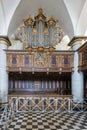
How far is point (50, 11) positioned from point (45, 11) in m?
0.37

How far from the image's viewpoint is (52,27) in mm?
9688

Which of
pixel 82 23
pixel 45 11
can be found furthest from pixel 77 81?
pixel 45 11

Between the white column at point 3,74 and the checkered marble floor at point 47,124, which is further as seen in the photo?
the white column at point 3,74

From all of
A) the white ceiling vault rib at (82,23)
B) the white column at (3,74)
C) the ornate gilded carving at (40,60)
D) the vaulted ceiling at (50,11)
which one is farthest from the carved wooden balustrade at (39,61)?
the vaulted ceiling at (50,11)

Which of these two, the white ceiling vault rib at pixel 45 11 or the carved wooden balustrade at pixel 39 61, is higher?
the white ceiling vault rib at pixel 45 11

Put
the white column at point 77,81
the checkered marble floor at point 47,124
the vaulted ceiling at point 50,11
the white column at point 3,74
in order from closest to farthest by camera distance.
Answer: the checkered marble floor at point 47,124 → the vaulted ceiling at point 50,11 → the white column at point 3,74 → the white column at point 77,81

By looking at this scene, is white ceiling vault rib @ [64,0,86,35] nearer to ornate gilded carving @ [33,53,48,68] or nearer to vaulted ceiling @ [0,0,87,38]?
vaulted ceiling @ [0,0,87,38]

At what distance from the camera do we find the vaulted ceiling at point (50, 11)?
8.92 metres

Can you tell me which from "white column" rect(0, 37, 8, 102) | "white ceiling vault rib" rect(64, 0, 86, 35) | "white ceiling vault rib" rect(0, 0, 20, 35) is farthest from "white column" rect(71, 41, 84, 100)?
"white ceiling vault rib" rect(0, 0, 20, 35)

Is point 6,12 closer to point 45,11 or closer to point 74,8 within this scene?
point 45,11

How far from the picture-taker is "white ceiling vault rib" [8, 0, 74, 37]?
9.42 metres

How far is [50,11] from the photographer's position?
10.4m

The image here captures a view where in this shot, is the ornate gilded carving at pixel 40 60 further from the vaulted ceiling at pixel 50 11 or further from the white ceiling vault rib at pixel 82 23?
the white ceiling vault rib at pixel 82 23

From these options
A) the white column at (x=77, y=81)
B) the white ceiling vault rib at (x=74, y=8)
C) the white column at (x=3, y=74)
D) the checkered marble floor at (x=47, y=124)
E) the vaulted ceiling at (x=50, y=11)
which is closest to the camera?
the checkered marble floor at (x=47, y=124)
